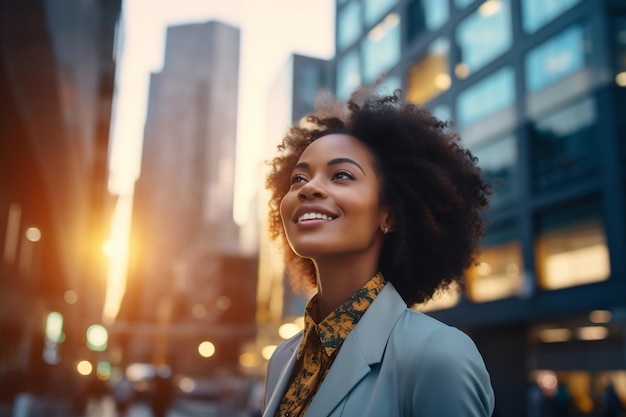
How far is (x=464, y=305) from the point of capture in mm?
30516

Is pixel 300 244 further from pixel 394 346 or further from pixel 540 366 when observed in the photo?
pixel 540 366

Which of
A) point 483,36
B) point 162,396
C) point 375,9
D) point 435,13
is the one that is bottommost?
point 162,396

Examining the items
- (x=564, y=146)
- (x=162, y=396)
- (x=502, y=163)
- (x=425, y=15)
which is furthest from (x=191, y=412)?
(x=425, y=15)

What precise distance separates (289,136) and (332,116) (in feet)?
0.99

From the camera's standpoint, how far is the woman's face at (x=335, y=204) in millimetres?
2143

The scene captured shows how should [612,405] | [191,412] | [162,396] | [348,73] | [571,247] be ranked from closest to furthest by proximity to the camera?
[612,405], [162,396], [571,247], [191,412], [348,73]

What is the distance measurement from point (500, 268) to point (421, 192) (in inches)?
1074

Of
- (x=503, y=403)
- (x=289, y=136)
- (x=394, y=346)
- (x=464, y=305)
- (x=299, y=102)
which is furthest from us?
(x=299, y=102)

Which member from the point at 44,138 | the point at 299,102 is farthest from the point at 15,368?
the point at 299,102

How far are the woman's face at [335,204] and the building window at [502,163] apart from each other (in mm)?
25977

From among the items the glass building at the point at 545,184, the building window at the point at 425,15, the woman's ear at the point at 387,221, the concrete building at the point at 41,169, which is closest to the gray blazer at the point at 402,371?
the woman's ear at the point at 387,221

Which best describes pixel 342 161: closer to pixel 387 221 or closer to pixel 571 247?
pixel 387 221

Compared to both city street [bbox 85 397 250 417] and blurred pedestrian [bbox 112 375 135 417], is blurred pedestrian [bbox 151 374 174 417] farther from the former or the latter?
blurred pedestrian [bbox 112 375 135 417]

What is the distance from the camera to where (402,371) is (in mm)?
1678
